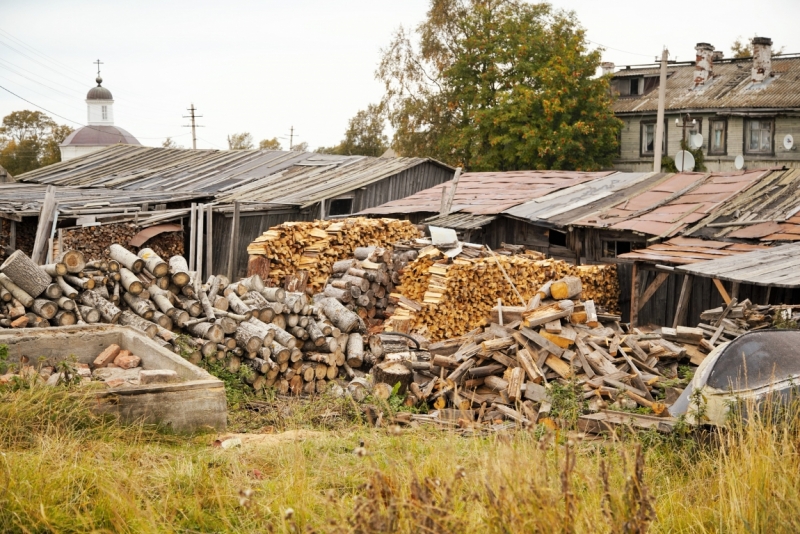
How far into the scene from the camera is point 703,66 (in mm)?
34938

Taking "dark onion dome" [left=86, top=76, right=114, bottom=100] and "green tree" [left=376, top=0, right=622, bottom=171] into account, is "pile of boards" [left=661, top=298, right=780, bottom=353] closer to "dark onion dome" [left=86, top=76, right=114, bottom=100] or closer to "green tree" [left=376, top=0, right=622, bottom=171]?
"green tree" [left=376, top=0, right=622, bottom=171]

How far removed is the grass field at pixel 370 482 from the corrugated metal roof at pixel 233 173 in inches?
599

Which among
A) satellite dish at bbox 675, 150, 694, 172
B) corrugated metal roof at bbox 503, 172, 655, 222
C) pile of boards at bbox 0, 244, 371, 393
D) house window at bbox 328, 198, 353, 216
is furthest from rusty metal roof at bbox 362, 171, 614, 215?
pile of boards at bbox 0, 244, 371, 393

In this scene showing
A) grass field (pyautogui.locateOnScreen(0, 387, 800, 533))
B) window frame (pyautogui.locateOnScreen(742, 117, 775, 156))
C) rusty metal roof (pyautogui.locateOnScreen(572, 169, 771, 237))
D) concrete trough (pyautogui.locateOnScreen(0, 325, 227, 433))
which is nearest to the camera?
grass field (pyautogui.locateOnScreen(0, 387, 800, 533))

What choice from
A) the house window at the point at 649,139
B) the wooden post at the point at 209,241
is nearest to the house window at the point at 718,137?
the house window at the point at 649,139

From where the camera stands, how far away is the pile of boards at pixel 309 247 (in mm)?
17172

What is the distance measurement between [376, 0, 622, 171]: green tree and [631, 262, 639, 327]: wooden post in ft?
59.1

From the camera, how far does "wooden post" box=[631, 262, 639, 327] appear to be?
1594 cm

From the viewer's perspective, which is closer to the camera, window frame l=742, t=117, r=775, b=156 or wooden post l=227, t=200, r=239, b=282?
wooden post l=227, t=200, r=239, b=282

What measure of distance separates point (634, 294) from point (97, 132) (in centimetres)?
4909

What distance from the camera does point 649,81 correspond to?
123 ft

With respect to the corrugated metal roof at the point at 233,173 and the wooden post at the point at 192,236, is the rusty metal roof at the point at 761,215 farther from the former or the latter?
the wooden post at the point at 192,236

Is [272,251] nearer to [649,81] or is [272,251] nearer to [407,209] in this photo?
[407,209]

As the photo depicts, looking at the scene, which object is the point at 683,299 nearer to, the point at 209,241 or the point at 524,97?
the point at 209,241
